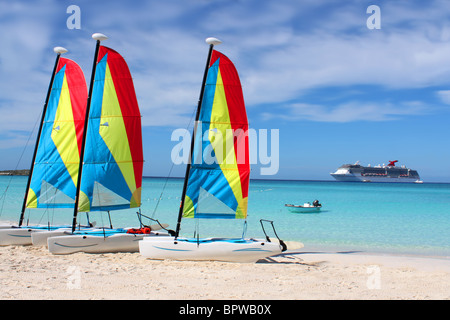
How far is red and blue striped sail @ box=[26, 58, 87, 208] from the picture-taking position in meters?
14.0

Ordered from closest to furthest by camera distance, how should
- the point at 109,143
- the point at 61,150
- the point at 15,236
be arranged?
the point at 109,143 → the point at 15,236 → the point at 61,150

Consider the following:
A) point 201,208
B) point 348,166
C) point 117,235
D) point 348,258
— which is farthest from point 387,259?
point 348,166

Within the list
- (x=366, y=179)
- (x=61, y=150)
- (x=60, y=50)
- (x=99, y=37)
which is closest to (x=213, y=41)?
(x=99, y=37)

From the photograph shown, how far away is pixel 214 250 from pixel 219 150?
111 inches

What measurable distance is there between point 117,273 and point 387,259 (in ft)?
29.9

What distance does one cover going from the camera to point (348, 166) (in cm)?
14500

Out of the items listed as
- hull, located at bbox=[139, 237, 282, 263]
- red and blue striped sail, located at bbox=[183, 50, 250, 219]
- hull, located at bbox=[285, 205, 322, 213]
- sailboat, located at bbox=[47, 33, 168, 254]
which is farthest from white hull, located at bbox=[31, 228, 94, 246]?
hull, located at bbox=[285, 205, 322, 213]

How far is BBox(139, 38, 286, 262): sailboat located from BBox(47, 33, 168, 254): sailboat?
2.03m

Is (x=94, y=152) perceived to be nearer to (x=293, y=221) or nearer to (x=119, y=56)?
(x=119, y=56)

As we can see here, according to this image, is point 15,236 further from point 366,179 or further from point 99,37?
point 366,179

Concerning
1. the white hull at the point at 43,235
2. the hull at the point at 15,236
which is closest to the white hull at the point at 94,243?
the white hull at the point at 43,235

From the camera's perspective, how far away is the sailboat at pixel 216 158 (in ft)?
38.5

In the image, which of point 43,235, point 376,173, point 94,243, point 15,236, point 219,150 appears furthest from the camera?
point 376,173

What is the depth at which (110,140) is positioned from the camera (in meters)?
13.2
